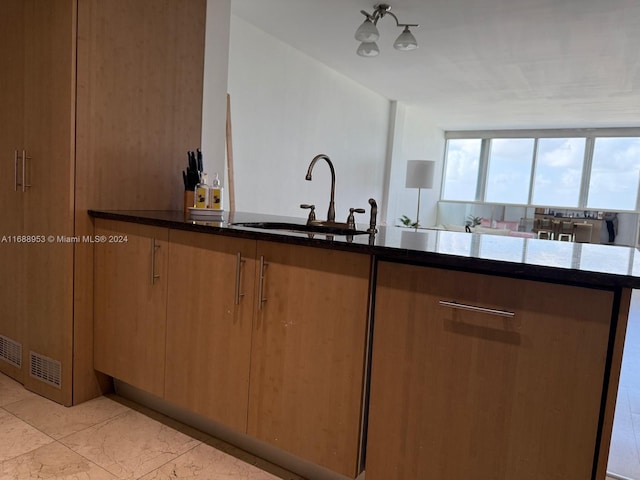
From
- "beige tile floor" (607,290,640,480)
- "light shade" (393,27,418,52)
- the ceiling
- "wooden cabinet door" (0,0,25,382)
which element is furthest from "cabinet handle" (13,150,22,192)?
"beige tile floor" (607,290,640,480)

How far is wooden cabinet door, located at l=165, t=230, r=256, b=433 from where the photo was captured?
1.59 m

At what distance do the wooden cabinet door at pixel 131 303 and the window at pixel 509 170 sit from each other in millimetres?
8744

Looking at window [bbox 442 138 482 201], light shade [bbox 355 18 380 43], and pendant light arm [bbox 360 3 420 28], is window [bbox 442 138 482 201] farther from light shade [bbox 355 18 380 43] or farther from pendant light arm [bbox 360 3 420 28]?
light shade [bbox 355 18 380 43]

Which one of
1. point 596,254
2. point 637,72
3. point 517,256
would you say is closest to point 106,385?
point 517,256

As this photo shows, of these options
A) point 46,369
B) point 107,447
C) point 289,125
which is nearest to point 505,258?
point 107,447

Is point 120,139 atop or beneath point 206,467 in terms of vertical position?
atop

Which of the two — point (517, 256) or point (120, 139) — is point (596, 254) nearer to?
point (517, 256)

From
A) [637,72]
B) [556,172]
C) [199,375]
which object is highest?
[637,72]

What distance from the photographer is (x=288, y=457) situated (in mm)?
1657

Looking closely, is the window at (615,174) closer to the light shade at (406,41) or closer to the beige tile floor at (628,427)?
the beige tile floor at (628,427)

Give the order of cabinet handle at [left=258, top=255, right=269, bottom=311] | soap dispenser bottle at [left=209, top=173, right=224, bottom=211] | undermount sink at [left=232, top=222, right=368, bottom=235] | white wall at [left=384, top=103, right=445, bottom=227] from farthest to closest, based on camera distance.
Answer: white wall at [left=384, top=103, right=445, bottom=227] < soap dispenser bottle at [left=209, top=173, right=224, bottom=211] < undermount sink at [left=232, top=222, right=368, bottom=235] < cabinet handle at [left=258, top=255, right=269, bottom=311]

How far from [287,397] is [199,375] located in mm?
434

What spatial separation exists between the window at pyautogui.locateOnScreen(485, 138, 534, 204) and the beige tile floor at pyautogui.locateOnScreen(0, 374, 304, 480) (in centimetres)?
877

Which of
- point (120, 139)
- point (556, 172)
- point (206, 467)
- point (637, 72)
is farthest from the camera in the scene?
point (556, 172)
